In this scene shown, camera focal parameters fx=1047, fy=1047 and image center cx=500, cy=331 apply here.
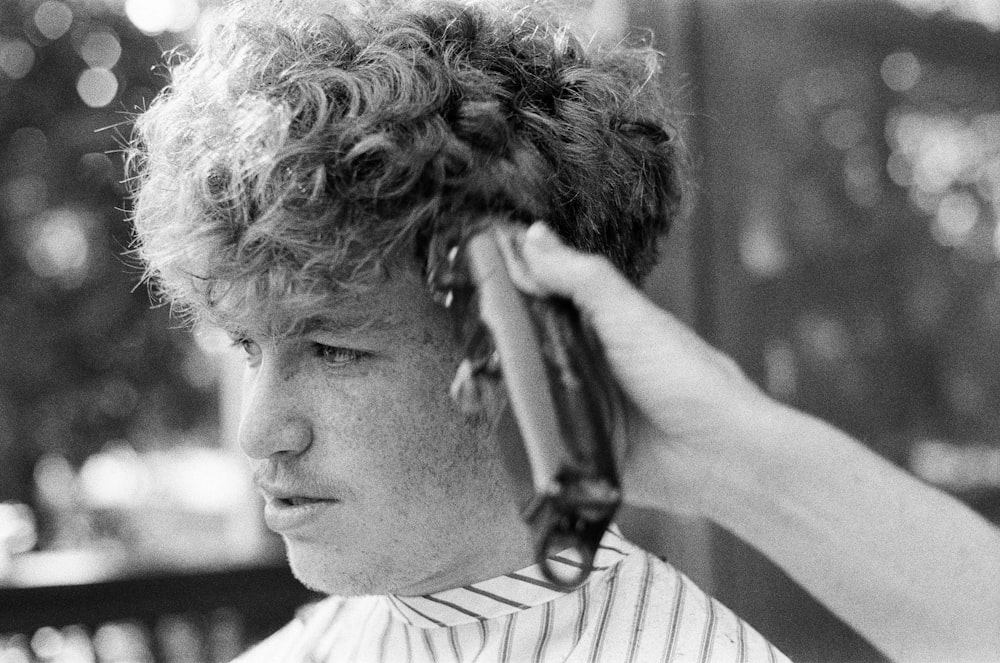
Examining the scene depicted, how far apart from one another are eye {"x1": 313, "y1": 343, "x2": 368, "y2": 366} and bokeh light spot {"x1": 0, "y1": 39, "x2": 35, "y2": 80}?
2.39m

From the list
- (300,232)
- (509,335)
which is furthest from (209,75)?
(509,335)

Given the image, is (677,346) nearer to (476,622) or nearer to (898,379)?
(476,622)

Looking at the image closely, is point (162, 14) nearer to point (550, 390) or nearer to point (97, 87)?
point (97, 87)

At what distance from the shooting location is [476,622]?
1.18 m

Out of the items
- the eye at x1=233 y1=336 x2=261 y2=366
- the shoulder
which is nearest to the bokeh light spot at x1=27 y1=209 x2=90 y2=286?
the eye at x1=233 y1=336 x2=261 y2=366

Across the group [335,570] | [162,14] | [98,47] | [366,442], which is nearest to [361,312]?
[366,442]

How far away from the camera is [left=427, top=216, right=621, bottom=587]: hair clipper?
0.71m

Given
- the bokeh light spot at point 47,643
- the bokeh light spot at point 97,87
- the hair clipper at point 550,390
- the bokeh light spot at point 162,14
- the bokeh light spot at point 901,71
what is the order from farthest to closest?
the bokeh light spot at point 97,87 < the bokeh light spot at point 162,14 < the bokeh light spot at point 901,71 < the bokeh light spot at point 47,643 < the hair clipper at point 550,390

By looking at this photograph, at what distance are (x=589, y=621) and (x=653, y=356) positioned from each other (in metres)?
Answer: 0.46

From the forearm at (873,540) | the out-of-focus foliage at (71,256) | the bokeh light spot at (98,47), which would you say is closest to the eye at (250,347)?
the forearm at (873,540)

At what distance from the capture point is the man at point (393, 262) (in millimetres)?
1022

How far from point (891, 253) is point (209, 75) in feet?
6.68

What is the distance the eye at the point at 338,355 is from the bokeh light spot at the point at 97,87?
7.52 ft

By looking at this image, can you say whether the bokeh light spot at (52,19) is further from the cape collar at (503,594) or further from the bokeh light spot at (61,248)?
the cape collar at (503,594)
